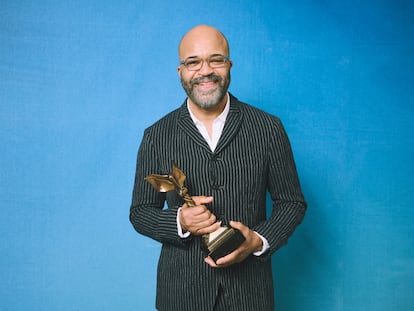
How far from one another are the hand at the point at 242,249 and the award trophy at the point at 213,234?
0.04 feet

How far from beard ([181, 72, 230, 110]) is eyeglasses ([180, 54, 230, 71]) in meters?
0.05

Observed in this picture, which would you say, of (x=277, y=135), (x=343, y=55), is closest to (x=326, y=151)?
(x=343, y=55)

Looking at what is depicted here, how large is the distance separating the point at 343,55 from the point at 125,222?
1653 millimetres

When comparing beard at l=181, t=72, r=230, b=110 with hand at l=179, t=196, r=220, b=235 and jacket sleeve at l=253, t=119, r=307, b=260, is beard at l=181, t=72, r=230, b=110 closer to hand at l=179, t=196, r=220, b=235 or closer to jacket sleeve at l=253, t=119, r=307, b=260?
jacket sleeve at l=253, t=119, r=307, b=260

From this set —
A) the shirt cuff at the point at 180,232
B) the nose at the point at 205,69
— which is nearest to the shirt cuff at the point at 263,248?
the shirt cuff at the point at 180,232

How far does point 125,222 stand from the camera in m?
3.02

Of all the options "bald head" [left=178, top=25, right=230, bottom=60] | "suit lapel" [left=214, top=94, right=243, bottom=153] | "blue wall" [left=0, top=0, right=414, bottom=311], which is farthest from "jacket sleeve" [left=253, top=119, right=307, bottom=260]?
"blue wall" [left=0, top=0, right=414, bottom=311]

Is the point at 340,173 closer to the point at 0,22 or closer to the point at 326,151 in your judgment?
the point at 326,151

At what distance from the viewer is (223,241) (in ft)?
5.25

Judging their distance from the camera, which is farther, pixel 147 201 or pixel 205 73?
pixel 147 201

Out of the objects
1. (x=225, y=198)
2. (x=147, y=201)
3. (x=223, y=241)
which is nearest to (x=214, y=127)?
(x=225, y=198)

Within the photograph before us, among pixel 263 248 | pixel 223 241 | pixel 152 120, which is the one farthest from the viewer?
pixel 152 120

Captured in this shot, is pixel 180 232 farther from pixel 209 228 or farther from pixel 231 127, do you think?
pixel 231 127

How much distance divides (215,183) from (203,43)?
1.70 feet
